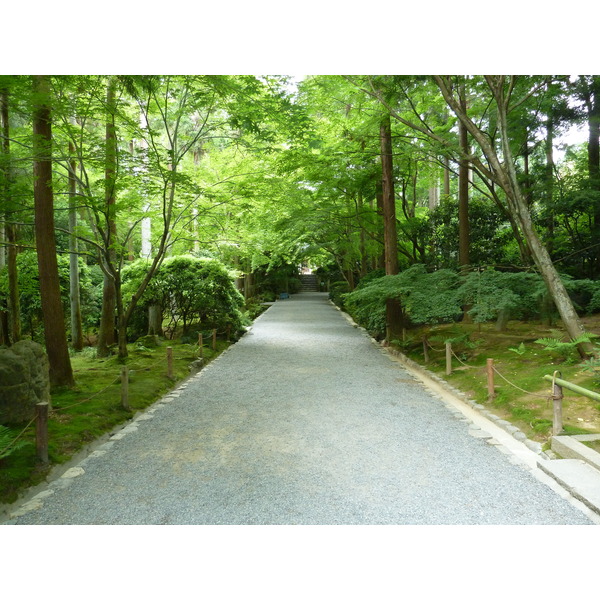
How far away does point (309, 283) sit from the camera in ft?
126

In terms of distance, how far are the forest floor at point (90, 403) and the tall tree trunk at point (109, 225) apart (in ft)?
1.52

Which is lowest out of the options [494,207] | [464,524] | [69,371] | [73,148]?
[464,524]

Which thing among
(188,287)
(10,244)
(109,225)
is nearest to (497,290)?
(109,225)

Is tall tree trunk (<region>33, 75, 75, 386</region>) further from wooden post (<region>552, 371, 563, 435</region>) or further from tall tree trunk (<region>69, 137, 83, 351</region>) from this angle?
wooden post (<region>552, 371, 563, 435</region>)

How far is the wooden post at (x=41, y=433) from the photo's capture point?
3.54m

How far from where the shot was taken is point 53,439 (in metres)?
4.05

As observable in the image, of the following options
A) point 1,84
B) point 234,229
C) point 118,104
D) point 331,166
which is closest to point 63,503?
point 1,84

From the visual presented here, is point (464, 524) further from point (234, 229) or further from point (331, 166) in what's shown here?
point (234, 229)

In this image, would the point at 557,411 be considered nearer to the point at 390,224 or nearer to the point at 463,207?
the point at 390,224

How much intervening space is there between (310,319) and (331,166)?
6.93 meters

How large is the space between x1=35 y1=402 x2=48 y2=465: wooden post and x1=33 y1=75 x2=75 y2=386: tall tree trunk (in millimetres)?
2260

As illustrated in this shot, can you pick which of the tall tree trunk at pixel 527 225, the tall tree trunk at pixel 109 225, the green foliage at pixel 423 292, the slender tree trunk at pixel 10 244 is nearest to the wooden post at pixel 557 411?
the tall tree trunk at pixel 527 225

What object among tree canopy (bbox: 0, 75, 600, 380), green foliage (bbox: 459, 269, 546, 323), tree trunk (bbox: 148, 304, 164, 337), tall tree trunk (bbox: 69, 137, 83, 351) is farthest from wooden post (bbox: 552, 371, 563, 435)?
tree trunk (bbox: 148, 304, 164, 337)

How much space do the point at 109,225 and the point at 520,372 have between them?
688cm
